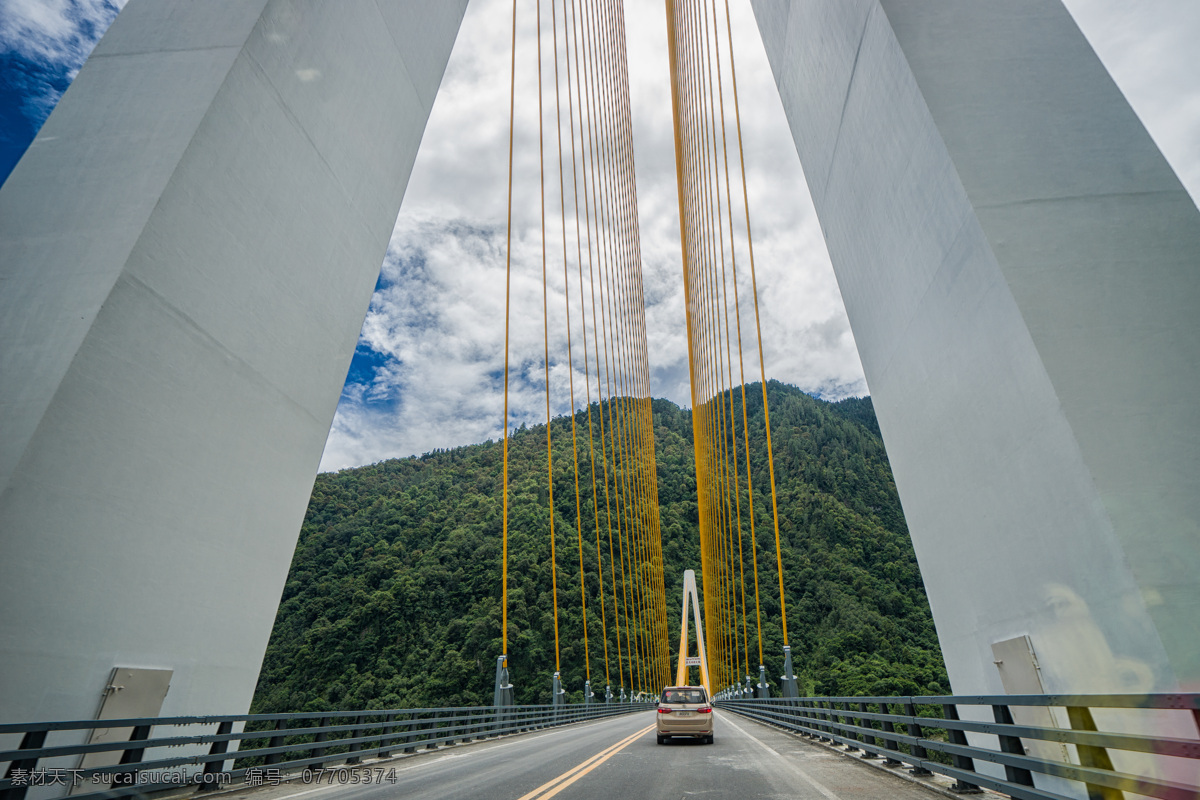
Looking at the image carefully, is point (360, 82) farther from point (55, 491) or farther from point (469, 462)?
point (469, 462)

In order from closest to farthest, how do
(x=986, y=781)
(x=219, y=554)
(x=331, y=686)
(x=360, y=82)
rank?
1. (x=986, y=781)
2. (x=219, y=554)
3. (x=360, y=82)
4. (x=331, y=686)

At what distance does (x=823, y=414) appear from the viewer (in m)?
87.2

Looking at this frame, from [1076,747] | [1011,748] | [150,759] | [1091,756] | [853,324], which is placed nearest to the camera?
[1091,756]

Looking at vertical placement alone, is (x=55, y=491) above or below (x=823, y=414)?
below

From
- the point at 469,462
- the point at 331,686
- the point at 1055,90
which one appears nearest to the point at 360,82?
the point at 1055,90

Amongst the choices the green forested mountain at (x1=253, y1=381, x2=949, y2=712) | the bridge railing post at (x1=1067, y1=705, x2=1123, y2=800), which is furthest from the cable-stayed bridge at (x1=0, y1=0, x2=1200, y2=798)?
the green forested mountain at (x1=253, y1=381, x2=949, y2=712)

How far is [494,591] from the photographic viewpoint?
57.2m

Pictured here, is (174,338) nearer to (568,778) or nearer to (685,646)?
(568,778)

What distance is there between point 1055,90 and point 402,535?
62.8 m

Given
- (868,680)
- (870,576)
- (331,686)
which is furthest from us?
(870,576)

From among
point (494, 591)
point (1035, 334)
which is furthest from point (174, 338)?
point (494, 591)

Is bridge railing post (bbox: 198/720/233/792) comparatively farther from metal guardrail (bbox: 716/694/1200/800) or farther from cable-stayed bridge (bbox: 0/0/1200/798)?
metal guardrail (bbox: 716/694/1200/800)

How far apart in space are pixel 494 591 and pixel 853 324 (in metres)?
52.8

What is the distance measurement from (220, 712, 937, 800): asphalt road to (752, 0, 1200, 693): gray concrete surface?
6.54 ft
